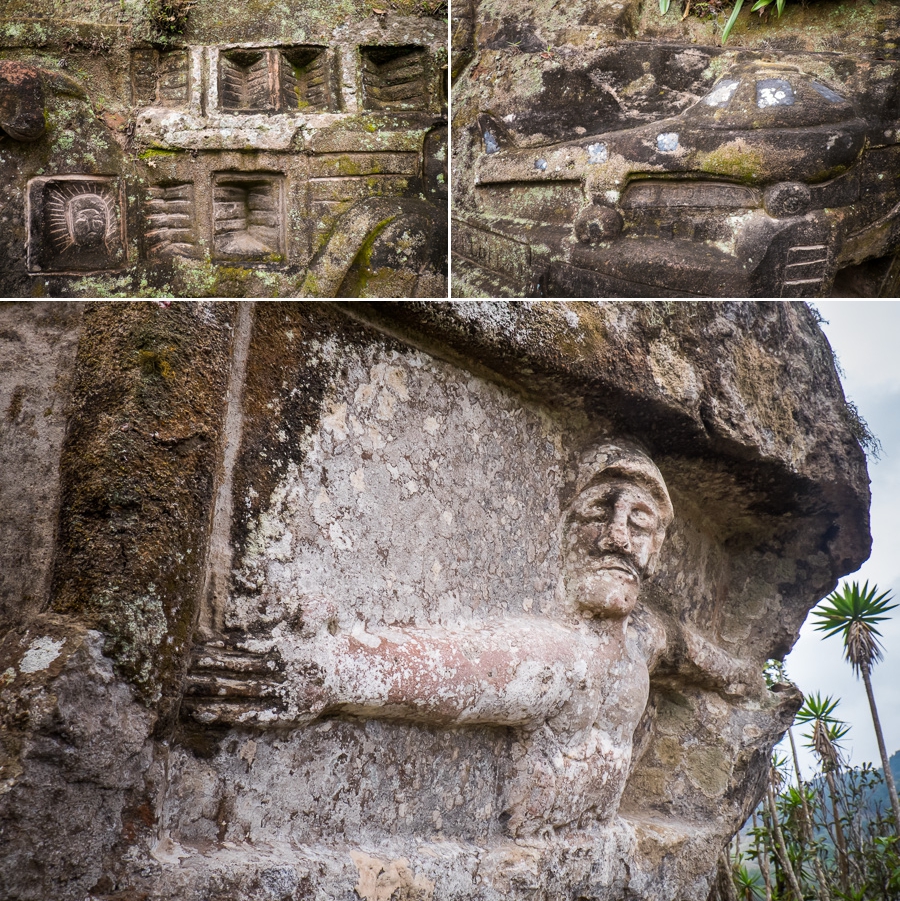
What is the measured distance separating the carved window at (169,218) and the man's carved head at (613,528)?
1.72 meters

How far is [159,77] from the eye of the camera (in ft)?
9.99

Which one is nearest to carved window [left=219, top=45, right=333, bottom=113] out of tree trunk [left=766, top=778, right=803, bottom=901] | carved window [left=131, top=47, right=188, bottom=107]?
carved window [left=131, top=47, right=188, bottom=107]

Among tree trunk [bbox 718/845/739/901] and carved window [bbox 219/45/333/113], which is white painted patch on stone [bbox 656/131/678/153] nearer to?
carved window [bbox 219/45/333/113]

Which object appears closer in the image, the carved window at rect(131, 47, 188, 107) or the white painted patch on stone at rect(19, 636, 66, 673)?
the white painted patch on stone at rect(19, 636, 66, 673)

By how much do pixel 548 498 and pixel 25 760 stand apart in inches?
70.0

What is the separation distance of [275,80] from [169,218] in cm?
65

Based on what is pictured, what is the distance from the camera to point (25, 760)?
57.1 inches

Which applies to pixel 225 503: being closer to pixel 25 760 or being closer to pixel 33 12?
pixel 25 760

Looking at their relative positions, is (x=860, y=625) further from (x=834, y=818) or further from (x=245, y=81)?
(x=245, y=81)

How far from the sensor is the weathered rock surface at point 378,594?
1620 millimetres

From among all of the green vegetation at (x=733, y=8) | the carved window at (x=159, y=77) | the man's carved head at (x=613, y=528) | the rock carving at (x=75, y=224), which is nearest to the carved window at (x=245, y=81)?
the carved window at (x=159, y=77)

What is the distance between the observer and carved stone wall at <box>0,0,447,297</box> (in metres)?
2.98

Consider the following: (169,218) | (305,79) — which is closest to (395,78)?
(305,79)

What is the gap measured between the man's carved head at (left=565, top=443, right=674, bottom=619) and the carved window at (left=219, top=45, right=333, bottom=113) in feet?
5.60
